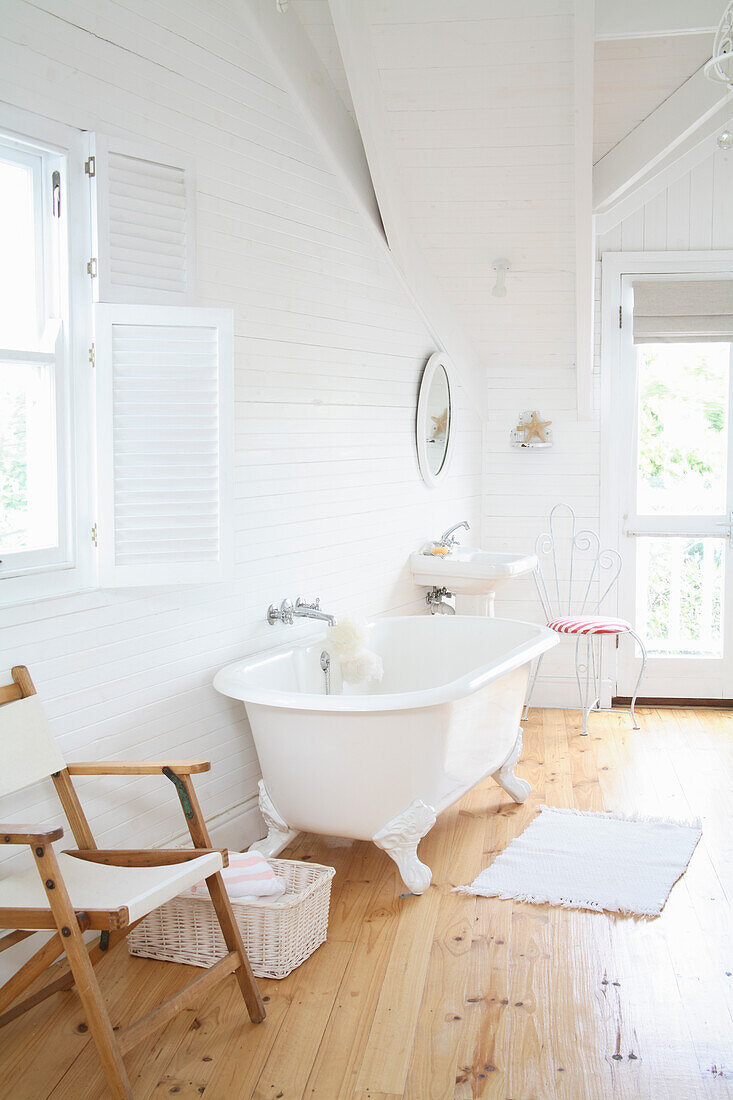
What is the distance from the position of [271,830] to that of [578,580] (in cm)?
283

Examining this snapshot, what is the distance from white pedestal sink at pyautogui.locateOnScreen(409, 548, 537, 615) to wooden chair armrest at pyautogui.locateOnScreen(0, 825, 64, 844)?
117 inches

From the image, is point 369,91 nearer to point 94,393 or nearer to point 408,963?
point 94,393

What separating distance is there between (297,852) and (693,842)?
4.59 ft

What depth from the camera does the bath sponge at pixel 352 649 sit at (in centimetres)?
360

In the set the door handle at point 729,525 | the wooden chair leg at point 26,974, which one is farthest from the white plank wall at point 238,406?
the door handle at point 729,525

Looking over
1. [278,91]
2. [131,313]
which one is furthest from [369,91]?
[131,313]

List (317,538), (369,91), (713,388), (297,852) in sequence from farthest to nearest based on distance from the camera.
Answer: (713,388), (317,538), (369,91), (297,852)

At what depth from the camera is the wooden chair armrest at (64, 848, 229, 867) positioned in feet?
7.87

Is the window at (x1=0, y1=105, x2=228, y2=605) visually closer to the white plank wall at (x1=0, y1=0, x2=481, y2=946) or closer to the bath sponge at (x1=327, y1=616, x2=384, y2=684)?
the white plank wall at (x1=0, y1=0, x2=481, y2=946)

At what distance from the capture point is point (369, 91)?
3688 millimetres

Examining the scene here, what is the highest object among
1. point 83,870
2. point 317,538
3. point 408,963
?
point 317,538

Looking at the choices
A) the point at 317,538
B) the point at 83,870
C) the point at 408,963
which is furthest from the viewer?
the point at 317,538

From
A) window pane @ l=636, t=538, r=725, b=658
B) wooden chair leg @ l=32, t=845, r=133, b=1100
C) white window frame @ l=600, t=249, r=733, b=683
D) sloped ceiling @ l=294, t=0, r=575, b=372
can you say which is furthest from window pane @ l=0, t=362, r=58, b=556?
window pane @ l=636, t=538, r=725, b=658

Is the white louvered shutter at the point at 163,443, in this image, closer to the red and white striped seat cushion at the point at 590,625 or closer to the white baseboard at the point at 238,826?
the white baseboard at the point at 238,826
